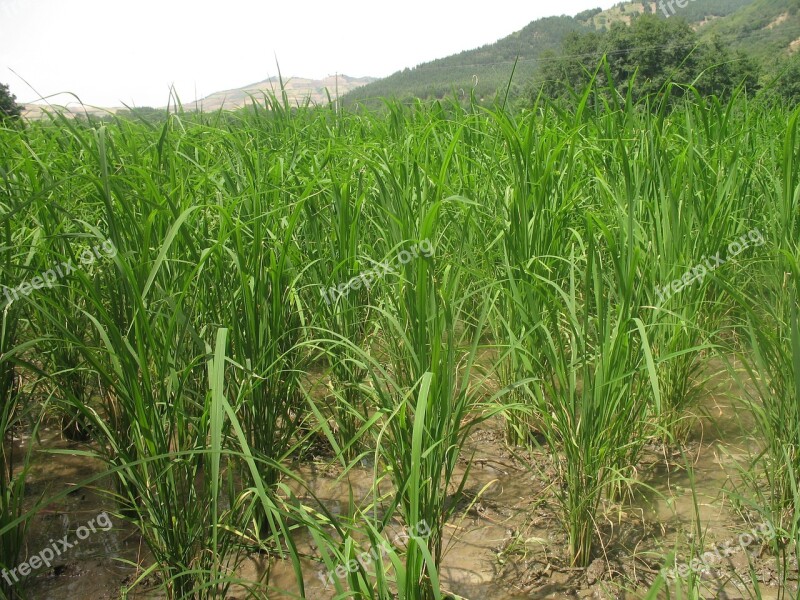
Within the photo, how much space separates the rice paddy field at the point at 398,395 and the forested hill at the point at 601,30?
15554 millimetres

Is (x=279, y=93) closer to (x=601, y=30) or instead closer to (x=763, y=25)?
(x=601, y=30)

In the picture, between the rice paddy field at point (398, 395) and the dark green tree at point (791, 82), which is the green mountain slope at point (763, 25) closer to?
the dark green tree at point (791, 82)

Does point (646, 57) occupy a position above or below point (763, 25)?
below

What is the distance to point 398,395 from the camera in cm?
184

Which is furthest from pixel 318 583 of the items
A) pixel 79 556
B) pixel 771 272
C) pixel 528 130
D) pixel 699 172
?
pixel 699 172

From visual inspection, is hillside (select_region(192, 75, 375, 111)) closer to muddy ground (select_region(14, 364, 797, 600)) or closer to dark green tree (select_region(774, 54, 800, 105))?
muddy ground (select_region(14, 364, 797, 600))

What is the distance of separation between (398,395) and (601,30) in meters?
34.9

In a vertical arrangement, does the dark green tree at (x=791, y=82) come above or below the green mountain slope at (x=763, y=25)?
below

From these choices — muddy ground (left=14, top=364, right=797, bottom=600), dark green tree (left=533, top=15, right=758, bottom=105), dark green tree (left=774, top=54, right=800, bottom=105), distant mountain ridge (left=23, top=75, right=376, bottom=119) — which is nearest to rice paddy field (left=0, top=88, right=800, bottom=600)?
muddy ground (left=14, top=364, right=797, bottom=600)

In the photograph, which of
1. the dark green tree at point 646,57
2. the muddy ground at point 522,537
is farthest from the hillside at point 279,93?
the dark green tree at point 646,57

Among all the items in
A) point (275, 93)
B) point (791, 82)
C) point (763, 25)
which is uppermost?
point (763, 25)

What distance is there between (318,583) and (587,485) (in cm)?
66

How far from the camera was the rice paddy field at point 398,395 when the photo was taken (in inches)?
54.7

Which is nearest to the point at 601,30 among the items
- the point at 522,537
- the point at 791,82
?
the point at 791,82
